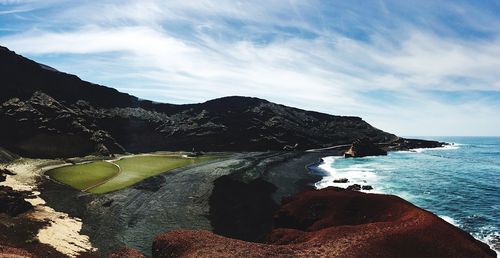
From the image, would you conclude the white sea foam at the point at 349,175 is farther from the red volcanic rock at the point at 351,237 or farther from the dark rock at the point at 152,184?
the red volcanic rock at the point at 351,237

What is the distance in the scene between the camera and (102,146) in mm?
100375

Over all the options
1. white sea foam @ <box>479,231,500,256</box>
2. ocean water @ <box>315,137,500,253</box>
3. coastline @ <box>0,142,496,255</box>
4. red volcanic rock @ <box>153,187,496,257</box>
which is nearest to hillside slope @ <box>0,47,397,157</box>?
coastline @ <box>0,142,496,255</box>

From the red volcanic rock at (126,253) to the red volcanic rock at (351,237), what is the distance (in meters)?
1.58

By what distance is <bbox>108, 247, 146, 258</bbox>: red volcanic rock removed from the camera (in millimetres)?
29442

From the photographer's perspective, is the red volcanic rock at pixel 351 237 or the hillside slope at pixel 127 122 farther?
the hillside slope at pixel 127 122

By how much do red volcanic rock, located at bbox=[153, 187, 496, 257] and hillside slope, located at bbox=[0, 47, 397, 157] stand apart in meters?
71.2

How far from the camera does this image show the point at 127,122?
5354 inches

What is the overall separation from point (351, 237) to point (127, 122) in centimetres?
12103

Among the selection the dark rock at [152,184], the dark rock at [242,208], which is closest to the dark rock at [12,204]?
the dark rock at [152,184]

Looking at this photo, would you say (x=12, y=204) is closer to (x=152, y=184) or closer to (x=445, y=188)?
(x=152, y=184)

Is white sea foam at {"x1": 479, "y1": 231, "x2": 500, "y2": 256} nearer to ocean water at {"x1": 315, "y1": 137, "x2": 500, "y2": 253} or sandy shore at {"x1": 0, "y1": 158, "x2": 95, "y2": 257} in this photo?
ocean water at {"x1": 315, "y1": 137, "x2": 500, "y2": 253}

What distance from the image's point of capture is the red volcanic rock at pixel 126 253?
29.4 metres

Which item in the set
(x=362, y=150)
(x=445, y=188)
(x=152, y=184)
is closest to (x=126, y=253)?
(x=152, y=184)

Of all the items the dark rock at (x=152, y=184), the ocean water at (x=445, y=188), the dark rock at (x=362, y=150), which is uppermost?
the dark rock at (x=362, y=150)
